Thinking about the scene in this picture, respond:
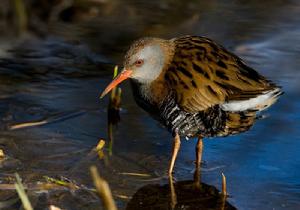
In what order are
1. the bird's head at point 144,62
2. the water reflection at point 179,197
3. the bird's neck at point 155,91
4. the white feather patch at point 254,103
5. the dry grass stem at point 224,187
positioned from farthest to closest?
1. the bird's head at point 144,62
2. the bird's neck at point 155,91
3. the white feather patch at point 254,103
4. the water reflection at point 179,197
5. the dry grass stem at point 224,187

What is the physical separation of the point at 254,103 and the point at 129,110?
1427mm

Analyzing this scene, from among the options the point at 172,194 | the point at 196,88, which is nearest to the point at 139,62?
the point at 196,88

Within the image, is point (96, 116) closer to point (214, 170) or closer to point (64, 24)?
point (214, 170)

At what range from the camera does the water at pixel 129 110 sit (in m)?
5.22

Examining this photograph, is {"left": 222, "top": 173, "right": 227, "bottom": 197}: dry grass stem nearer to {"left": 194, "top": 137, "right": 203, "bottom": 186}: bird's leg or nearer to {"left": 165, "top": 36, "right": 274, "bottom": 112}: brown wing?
{"left": 194, "top": 137, "right": 203, "bottom": 186}: bird's leg

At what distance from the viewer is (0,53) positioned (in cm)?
746

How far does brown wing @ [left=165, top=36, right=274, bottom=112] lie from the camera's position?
5.20 m

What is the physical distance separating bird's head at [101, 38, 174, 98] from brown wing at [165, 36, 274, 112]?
0.24 feet

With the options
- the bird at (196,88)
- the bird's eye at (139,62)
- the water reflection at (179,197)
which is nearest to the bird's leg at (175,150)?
the bird at (196,88)

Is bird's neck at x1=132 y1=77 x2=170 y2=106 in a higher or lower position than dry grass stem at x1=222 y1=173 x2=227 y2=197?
higher

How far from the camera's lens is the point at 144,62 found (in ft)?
18.3

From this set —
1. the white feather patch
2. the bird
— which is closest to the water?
the bird

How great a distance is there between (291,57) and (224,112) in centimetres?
241

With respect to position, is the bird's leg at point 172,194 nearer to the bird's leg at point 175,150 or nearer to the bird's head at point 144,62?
the bird's leg at point 175,150
